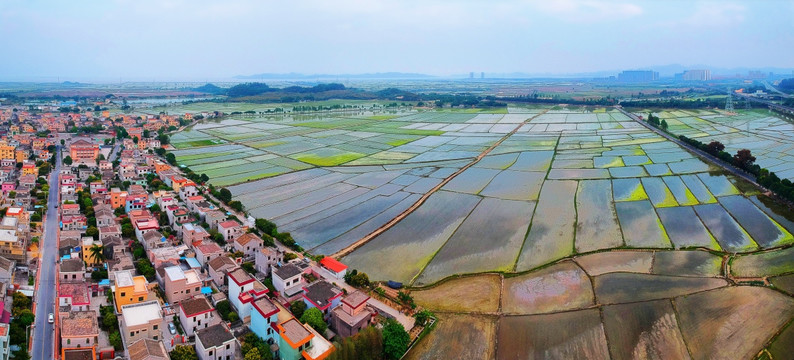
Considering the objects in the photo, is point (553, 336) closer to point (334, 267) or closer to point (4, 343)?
point (334, 267)

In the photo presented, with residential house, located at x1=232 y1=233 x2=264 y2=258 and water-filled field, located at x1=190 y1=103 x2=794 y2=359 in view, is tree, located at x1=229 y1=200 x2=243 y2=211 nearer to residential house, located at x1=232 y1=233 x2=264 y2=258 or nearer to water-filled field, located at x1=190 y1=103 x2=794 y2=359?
water-filled field, located at x1=190 y1=103 x2=794 y2=359

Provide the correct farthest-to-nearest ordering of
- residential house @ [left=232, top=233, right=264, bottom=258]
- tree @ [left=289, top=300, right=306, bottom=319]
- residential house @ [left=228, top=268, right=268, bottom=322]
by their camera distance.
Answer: residential house @ [left=232, top=233, right=264, bottom=258] < residential house @ [left=228, top=268, right=268, bottom=322] < tree @ [left=289, top=300, right=306, bottom=319]

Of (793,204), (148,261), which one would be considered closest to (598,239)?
(793,204)

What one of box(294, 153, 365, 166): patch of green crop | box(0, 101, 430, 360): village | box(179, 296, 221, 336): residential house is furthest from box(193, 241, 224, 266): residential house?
box(294, 153, 365, 166): patch of green crop

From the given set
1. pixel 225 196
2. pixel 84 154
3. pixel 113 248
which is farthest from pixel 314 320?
pixel 84 154

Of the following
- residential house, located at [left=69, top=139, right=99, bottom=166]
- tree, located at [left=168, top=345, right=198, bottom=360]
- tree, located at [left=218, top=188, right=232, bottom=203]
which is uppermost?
residential house, located at [left=69, top=139, right=99, bottom=166]

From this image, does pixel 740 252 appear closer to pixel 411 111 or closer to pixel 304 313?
pixel 304 313

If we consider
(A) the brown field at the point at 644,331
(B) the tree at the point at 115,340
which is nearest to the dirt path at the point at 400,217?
(B) the tree at the point at 115,340
